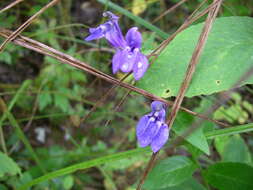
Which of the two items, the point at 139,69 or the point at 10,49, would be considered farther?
the point at 10,49

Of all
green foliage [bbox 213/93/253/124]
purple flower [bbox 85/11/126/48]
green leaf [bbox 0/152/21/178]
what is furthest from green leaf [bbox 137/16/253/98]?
green foliage [bbox 213/93/253/124]

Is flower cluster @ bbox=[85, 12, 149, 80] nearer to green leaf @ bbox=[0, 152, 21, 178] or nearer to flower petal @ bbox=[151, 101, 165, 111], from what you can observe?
flower petal @ bbox=[151, 101, 165, 111]

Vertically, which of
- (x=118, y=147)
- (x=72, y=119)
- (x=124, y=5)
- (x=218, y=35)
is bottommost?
(x=118, y=147)

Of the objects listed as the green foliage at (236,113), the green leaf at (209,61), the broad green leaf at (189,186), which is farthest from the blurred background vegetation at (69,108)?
the green leaf at (209,61)

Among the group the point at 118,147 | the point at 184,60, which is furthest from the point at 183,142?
the point at 118,147

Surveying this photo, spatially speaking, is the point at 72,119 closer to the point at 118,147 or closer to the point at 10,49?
the point at 118,147

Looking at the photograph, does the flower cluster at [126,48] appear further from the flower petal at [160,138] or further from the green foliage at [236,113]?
the green foliage at [236,113]
